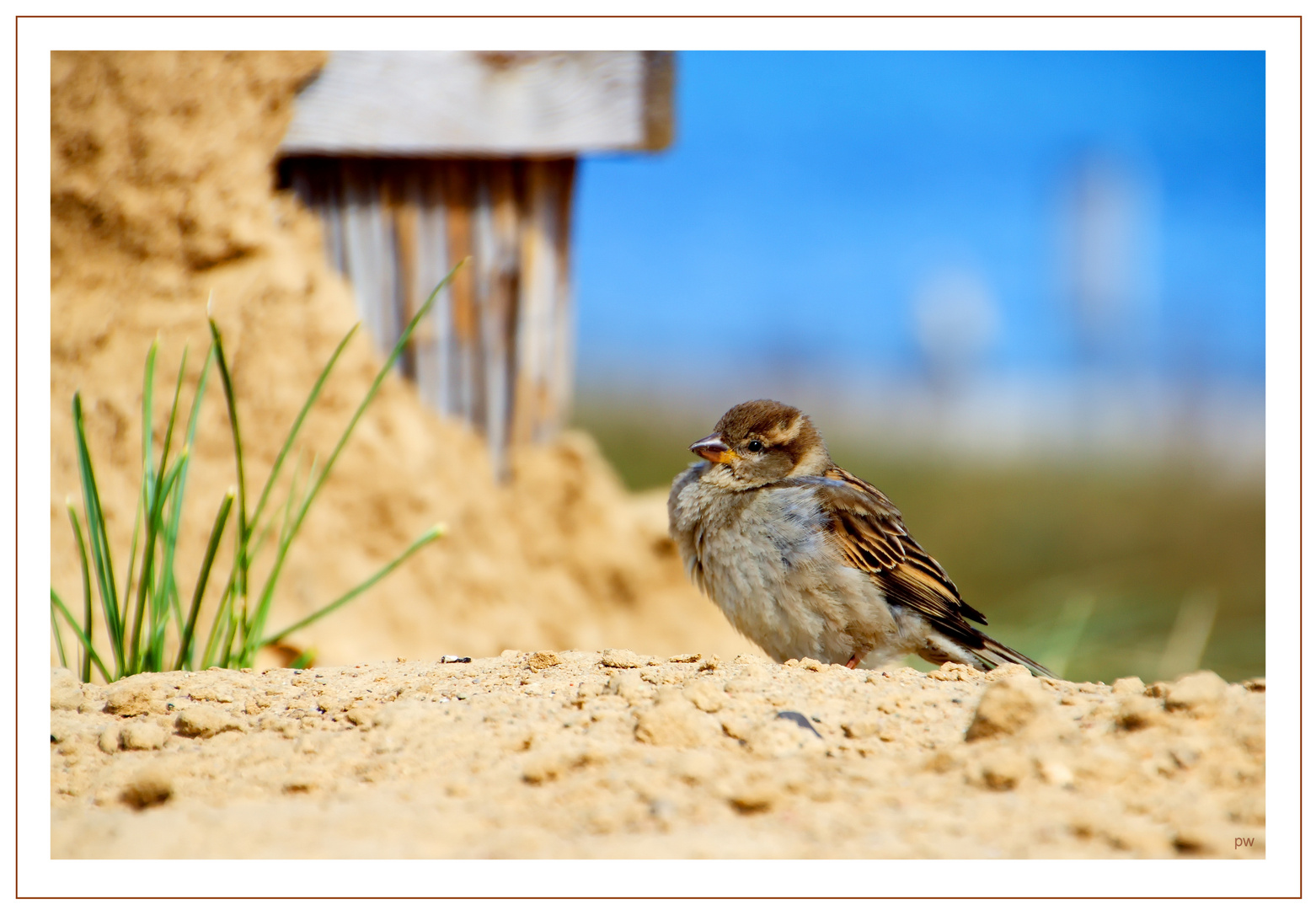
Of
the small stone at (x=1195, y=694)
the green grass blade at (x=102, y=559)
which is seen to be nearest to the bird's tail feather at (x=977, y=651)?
the small stone at (x=1195, y=694)

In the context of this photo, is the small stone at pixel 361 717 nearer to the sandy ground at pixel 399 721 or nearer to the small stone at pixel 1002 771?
the sandy ground at pixel 399 721

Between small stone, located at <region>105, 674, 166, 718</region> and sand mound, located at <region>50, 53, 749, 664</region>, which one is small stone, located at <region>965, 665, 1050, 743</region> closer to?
→ small stone, located at <region>105, 674, 166, 718</region>

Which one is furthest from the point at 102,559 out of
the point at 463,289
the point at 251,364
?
the point at 463,289

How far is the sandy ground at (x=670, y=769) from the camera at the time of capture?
6.62 ft

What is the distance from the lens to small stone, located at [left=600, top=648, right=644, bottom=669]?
3.03 metres

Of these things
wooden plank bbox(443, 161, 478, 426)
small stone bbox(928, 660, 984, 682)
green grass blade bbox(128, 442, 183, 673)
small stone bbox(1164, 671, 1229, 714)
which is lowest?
small stone bbox(928, 660, 984, 682)

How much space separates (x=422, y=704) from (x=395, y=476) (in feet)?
9.01

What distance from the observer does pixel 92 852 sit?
2.07 m

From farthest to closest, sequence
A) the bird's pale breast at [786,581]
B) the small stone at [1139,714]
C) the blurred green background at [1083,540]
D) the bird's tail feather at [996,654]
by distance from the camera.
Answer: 1. the blurred green background at [1083,540]
2. the bird's tail feather at [996,654]
3. the bird's pale breast at [786,581]
4. the small stone at [1139,714]

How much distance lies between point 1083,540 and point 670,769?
1038cm

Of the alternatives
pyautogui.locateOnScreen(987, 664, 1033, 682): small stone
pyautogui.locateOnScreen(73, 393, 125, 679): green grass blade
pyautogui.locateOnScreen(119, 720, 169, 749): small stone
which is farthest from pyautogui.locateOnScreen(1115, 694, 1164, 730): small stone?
pyautogui.locateOnScreen(73, 393, 125, 679): green grass blade

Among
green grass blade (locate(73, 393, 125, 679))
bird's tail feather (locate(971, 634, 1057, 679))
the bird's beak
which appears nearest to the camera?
green grass blade (locate(73, 393, 125, 679))

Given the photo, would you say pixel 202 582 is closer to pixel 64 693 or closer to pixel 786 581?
pixel 64 693

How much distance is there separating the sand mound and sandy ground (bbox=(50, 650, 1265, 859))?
211 centimetres
